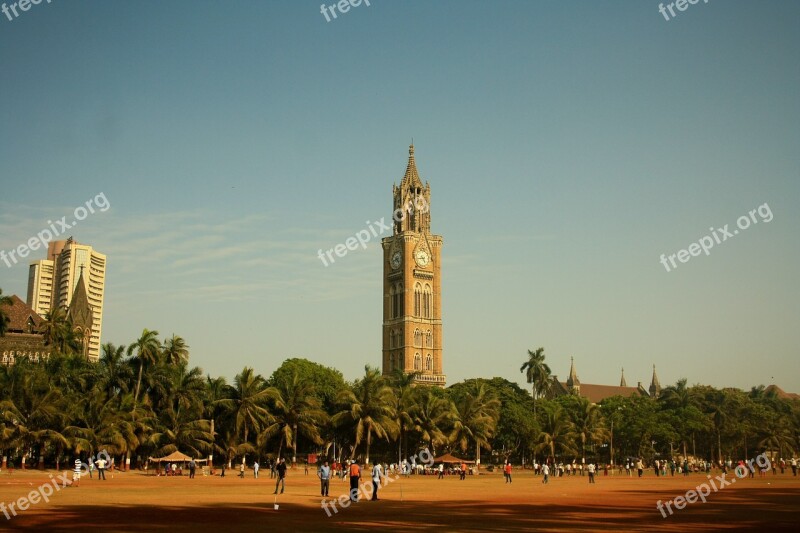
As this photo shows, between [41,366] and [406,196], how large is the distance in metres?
91.2

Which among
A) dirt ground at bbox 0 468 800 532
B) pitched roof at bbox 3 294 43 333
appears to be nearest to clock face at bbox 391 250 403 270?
pitched roof at bbox 3 294 43 333

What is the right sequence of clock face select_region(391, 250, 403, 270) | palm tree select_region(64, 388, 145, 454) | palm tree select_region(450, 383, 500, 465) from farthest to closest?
clock face select_region(391, 250, 403, 270) < palm tree select_region(450, 383, 500, 465) < palm tree select_region(64, 388, 145, 454)

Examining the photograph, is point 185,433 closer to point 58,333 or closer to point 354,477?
point 58,333

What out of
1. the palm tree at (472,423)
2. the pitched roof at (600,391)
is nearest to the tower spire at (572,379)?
the pitched roof at (600,391)

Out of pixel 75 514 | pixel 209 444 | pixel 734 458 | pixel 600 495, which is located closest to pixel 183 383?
pixel 209 444

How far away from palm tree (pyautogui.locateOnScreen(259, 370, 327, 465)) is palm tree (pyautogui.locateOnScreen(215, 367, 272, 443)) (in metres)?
1.13

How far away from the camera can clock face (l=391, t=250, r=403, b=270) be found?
14500 centimetres

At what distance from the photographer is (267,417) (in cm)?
6975

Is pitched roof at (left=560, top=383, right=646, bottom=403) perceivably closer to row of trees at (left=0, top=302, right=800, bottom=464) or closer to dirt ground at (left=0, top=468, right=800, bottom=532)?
row of trees at (left=0, top=302, right=800, bottom=464)

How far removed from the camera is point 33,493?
105ft

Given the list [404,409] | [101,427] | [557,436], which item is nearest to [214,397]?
[101,427]

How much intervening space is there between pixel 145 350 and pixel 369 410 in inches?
783

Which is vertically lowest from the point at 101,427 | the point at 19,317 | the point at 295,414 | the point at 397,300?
the point at 101,427

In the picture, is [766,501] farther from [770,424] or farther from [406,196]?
[406,196]
